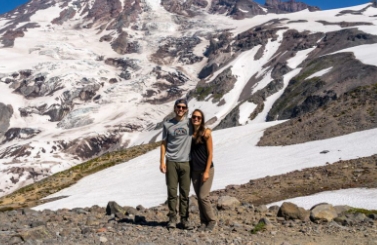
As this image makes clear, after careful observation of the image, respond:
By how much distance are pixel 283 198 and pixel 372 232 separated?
835 cm

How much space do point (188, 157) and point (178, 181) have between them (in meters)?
0.91

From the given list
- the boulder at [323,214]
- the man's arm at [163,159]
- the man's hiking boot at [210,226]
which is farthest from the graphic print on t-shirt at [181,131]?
the boulder at [323,214]

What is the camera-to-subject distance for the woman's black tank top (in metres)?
11.8

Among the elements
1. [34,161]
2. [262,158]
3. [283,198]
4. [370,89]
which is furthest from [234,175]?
[34,161]

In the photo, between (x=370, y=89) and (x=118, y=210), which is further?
(x=370, y=89)

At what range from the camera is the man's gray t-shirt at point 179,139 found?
1183 centimetres

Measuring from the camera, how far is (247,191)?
76.2ft

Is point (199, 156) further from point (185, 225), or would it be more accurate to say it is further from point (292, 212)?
point (292, 212)

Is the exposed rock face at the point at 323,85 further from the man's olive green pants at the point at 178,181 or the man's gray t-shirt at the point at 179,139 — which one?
the man's gray t-shirt at the point at 179,139

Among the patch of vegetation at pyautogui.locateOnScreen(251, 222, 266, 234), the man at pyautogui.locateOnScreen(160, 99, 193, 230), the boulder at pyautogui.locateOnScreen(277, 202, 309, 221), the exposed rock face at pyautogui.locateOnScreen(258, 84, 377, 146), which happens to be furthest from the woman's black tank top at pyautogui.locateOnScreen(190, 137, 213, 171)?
the exposed rock face at pyautogui.locateOnScreen(258, 84, 377, 146)

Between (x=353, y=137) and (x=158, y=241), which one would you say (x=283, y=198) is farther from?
(x=353, y=137)

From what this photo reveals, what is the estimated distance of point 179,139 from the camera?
11875mm

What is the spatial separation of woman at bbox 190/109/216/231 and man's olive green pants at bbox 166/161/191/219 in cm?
27

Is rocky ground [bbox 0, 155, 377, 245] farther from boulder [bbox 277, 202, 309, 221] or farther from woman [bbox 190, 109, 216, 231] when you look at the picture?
woman [bbox 190, 109, 216, 231]
